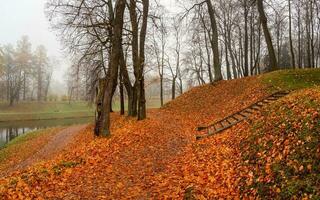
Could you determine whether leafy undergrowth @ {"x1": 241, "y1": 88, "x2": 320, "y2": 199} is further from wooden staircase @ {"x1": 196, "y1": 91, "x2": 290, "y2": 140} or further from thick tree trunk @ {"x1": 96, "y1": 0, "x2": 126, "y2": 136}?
thick tree trunk @ {"x1": 96, "y1": 0, "x2": 126, "y2": 136}

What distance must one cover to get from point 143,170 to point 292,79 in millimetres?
12883

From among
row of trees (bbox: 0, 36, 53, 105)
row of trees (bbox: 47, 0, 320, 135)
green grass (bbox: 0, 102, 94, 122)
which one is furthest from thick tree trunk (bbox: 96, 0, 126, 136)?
row of trees (bbox: 0, 36, 53, 105)

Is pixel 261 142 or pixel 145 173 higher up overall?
pixel 261 142

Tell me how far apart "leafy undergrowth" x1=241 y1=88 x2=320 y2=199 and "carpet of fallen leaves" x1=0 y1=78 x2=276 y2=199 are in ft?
1.66

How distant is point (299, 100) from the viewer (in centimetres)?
1049

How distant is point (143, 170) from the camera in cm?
1034

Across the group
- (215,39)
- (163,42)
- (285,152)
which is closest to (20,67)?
(163,42)

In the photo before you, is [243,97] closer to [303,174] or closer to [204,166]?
[204,166]

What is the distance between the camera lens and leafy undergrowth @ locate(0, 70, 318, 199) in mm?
8227

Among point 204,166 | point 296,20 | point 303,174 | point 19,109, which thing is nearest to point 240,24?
point 296,20

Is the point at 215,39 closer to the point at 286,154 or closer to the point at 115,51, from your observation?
the point at 115,51

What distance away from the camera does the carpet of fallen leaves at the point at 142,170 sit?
8242mm

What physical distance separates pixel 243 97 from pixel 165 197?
12687mm

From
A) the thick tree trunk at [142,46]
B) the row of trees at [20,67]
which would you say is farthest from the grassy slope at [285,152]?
the row of trees at [20,67]
